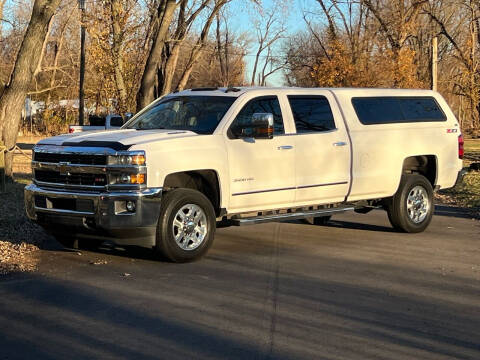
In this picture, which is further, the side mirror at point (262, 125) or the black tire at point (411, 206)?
the black tire at point (411, 206)

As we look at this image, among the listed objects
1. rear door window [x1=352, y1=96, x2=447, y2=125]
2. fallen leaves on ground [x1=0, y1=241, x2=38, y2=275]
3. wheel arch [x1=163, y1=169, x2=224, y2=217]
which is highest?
rear door window [x1=352, y1=96, x2=447, y2=125]

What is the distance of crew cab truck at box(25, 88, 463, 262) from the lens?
798 cm

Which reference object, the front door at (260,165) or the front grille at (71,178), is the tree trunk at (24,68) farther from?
the front door at (260,165)

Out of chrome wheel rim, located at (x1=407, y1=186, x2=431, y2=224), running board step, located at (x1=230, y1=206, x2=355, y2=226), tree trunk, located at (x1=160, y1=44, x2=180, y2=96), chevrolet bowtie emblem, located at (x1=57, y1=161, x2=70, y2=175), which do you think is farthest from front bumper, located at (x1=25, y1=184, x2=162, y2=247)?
tree trunk, located at (x1=160, y1=44, x2=180, y2=96)

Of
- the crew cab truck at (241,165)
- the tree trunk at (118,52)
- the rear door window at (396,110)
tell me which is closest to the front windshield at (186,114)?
the crew cab truck at (241,165)

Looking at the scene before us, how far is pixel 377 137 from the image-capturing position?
10391mm

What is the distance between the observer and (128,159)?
7.86 metres

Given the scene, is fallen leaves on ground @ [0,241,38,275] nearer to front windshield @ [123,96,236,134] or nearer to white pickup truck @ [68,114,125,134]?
front windshield @ [123,96,236,134]

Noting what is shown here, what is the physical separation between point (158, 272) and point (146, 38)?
1976cm

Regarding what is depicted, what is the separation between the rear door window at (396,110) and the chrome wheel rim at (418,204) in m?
1.07

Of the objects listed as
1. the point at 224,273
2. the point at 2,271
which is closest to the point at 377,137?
the point at 224,273

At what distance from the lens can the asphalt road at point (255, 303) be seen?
17.5 ft

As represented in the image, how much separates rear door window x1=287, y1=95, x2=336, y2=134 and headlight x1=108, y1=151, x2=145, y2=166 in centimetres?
252

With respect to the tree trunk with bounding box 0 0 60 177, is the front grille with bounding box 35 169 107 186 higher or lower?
lower
